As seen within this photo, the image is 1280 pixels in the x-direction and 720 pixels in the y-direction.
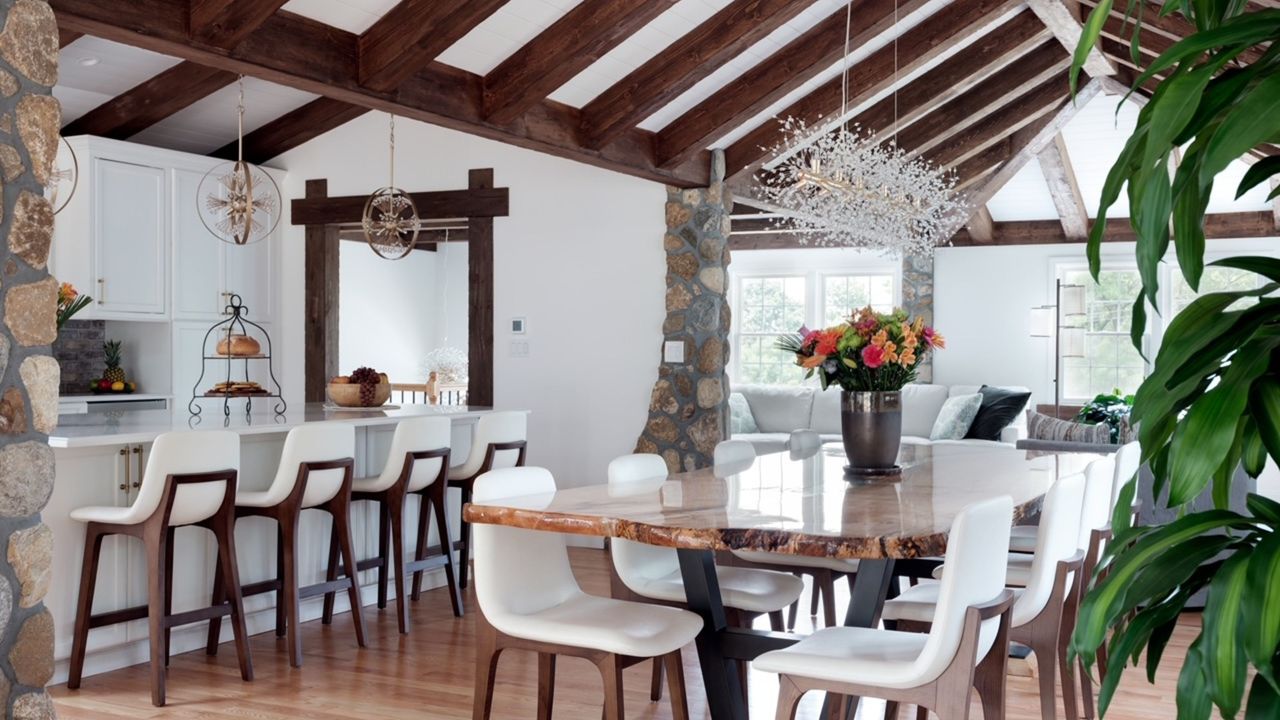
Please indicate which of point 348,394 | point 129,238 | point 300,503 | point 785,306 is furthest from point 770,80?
point 785,306

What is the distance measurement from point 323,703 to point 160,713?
52 centimetres

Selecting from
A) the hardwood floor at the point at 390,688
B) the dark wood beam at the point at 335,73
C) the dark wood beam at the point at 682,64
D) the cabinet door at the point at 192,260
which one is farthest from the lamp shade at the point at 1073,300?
the cabinet door at the point at 192,260

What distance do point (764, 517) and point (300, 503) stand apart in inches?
98.1

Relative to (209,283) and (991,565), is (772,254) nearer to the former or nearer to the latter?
(209,283)

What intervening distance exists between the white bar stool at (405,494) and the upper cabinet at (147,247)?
107 inches

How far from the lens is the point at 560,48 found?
5.44 meters

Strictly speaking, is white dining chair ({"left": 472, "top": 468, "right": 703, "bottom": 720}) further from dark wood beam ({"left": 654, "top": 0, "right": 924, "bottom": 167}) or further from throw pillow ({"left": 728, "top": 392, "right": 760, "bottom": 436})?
throw pillow ({"left": 728, "top": 392, "right": 760, "bottom": 436})

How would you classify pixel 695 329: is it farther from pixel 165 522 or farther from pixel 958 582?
pixel 958 582

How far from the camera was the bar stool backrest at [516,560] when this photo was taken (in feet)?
9.75

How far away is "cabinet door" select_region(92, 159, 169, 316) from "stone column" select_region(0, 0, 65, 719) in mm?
4194

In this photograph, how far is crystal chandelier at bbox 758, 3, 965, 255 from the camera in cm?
658

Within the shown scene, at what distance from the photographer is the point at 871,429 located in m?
3.83

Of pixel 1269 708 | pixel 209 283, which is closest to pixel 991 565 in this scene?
pixel 1269 708

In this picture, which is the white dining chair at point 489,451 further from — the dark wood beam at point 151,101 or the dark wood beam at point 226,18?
the dark wood beam at point 151,101
